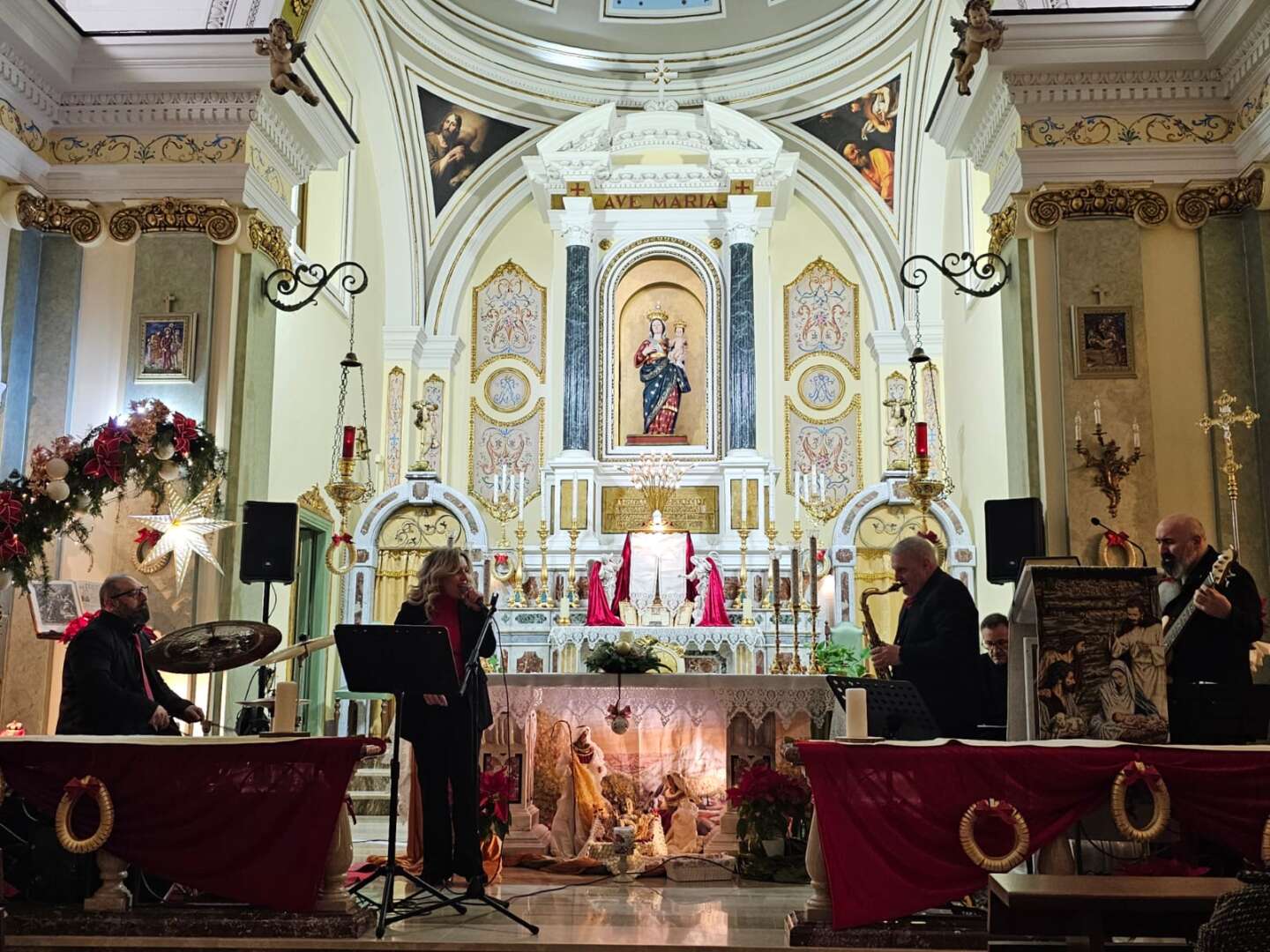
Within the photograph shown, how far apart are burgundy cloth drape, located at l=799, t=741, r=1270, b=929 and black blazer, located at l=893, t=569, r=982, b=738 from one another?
35.4 inches

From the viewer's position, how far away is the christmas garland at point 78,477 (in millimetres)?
5996

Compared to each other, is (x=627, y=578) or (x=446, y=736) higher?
(x=627, y=578)

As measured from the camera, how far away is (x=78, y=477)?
20.2 feet

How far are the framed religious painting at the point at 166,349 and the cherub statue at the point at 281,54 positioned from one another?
5.54 feet

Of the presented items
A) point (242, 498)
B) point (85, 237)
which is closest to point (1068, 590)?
point (242, 498)

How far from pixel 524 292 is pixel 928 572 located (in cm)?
1183

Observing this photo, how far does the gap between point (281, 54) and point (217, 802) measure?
17.7 feet

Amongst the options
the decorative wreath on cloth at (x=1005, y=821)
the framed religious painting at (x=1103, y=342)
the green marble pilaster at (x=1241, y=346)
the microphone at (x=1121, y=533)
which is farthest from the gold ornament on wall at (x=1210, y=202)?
the decorative wreath on cloth at (x=1005, y=821)

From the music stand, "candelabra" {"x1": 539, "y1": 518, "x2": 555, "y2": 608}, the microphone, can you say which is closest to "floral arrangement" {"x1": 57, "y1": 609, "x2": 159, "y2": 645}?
the music stand

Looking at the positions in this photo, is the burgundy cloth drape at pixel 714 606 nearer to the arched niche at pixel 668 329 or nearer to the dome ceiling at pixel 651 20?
the arched niche at pixel 668 329

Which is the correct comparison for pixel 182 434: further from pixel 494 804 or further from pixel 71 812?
pixel 494 804

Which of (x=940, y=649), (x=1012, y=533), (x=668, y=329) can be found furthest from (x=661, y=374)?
(x=940, y=649)

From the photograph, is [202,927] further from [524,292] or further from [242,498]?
[524,292]

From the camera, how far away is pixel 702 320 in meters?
16.0
